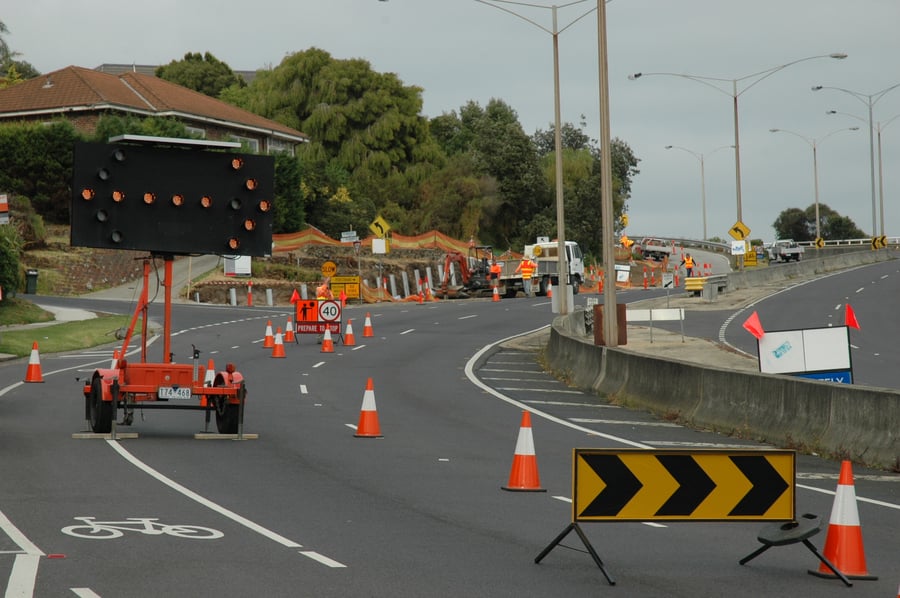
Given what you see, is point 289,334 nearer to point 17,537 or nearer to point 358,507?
point 358,507

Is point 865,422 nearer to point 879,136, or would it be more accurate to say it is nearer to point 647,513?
point 647,513

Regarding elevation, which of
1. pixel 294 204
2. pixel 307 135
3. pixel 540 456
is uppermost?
pixel 307 135

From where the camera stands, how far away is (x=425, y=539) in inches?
437

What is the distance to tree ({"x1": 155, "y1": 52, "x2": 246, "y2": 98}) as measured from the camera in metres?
114

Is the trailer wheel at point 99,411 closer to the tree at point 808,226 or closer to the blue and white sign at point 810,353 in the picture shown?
the blue and white sign at point 810,353

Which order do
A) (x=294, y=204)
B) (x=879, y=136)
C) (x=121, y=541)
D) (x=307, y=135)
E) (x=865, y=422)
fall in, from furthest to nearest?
(x=879, y=136), (x=307, y=135), (x=294, y=204), (x=865, y=422), (x=121, y=541)

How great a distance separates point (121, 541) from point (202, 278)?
52818mm

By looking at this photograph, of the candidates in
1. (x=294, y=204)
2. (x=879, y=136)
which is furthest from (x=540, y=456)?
(x=879, y=136)

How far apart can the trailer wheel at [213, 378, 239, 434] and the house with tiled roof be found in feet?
178

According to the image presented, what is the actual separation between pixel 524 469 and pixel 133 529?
14.6 ft

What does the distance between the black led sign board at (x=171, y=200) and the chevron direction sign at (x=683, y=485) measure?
10.3 m

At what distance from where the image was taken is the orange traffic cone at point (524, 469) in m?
14.0

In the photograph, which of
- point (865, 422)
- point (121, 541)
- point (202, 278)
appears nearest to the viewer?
point (121, 541)

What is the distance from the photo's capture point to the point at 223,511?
1243 centimetres
